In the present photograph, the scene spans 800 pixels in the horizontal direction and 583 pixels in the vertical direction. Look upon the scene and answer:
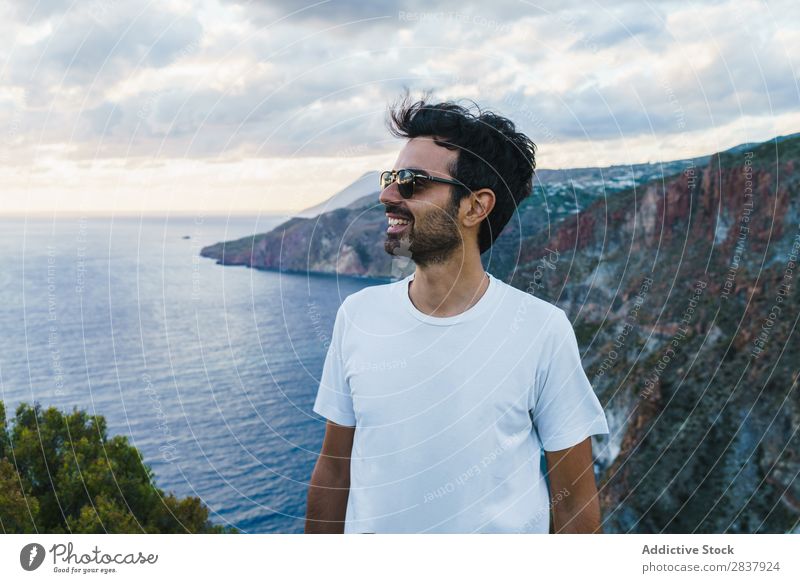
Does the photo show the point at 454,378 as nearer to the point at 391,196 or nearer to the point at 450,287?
the point at 450,287

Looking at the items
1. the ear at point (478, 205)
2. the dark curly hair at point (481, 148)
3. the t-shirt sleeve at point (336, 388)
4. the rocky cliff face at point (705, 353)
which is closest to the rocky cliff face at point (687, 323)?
the rocky cliff face at point (705, 353)

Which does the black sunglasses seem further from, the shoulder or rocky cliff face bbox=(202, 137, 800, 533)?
rocky cliff face bbox=(202, 137, 800, 533)

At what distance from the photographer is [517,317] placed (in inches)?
119

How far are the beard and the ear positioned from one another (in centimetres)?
7

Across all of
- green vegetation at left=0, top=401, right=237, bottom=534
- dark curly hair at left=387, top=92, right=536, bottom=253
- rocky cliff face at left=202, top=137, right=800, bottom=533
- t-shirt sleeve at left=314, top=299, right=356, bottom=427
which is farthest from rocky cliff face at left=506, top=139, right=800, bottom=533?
t-shirt sleeve at left=314, top=299, right=356, bottom=427

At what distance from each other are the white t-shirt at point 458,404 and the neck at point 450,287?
5cm

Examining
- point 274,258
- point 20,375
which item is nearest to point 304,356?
point 274,258

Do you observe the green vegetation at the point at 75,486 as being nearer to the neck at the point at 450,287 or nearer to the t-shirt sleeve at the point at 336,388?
the t-shirt sleeve at the point at 336,388

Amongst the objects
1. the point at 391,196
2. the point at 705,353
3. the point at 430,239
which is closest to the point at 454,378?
the point at 430,239

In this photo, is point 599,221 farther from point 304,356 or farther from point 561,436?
point 561,436

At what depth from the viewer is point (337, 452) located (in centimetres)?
339

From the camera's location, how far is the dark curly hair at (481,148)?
3355 mm
